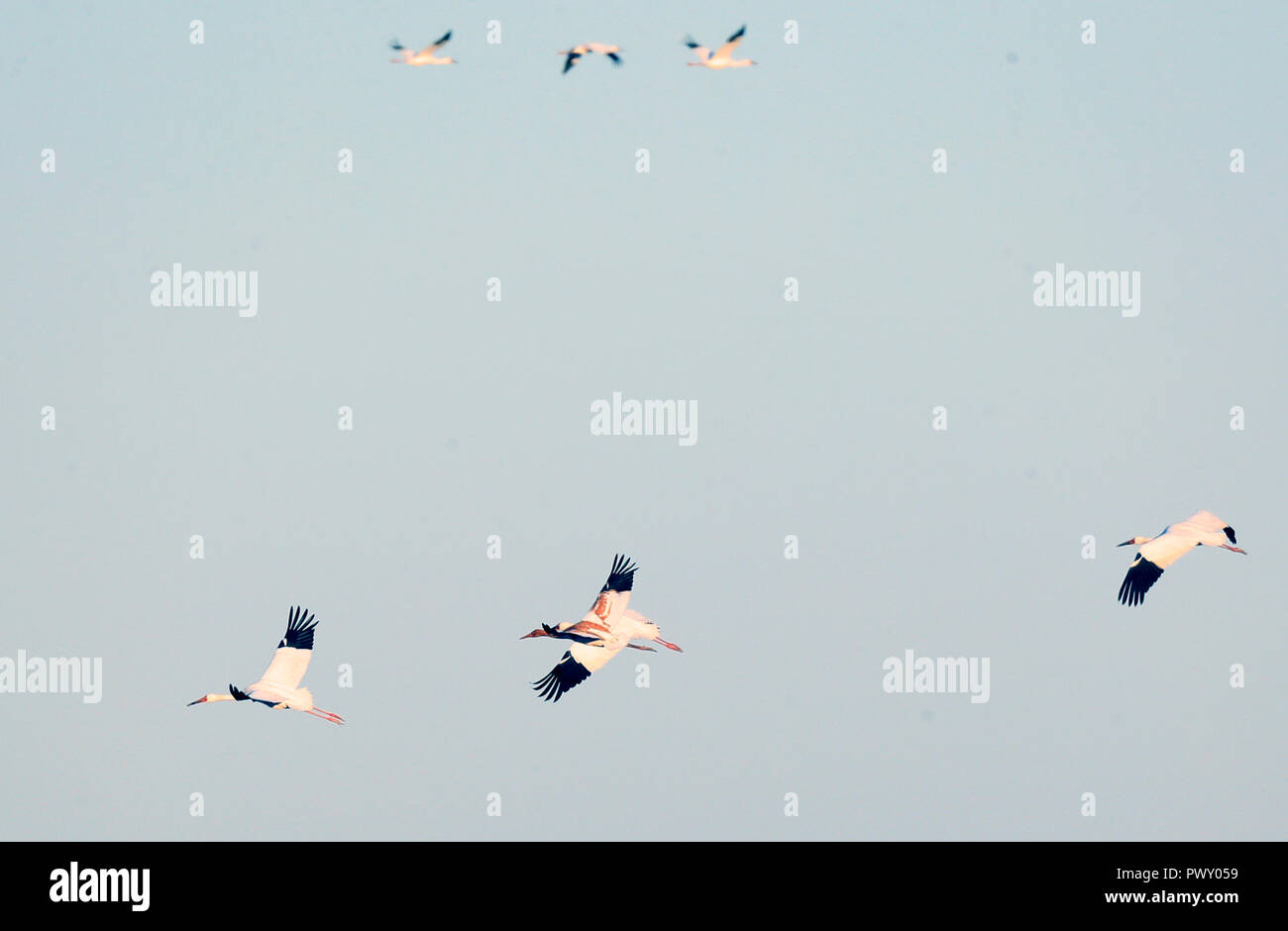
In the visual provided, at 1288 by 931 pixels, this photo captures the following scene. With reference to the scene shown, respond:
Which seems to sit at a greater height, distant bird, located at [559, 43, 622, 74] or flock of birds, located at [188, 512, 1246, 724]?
distant bird, located at [559, 43, 622, 74]

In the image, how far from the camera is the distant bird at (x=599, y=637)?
1517 inches

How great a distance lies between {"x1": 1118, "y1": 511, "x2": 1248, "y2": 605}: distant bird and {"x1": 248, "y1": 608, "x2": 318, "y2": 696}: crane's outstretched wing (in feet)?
45.0

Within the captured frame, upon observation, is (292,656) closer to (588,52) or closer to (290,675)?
(290,675)

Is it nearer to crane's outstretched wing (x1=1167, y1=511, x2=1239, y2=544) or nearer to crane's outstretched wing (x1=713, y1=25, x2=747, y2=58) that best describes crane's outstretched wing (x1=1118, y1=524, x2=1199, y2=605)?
crane's outstretched wing (x1=1167, y1=511, x2=1239, y2=544)

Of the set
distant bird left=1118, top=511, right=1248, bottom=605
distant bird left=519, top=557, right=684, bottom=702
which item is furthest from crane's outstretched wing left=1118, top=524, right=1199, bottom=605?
distant bird left=519, top=557, right=684, bottom=702

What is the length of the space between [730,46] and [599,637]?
35.1 ft

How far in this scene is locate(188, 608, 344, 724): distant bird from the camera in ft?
125

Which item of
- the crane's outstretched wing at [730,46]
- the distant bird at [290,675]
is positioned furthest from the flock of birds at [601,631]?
the crane's outstretched wing at [730,46]

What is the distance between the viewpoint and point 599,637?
38.7m

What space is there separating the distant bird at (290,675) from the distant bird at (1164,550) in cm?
1348
